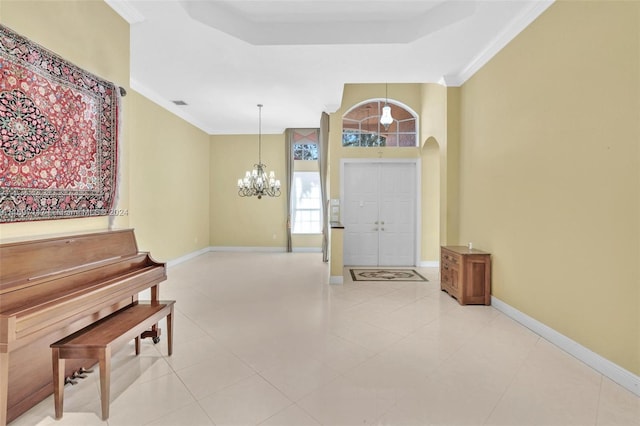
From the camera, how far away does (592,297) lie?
7.70 feet

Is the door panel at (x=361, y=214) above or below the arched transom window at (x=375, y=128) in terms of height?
below

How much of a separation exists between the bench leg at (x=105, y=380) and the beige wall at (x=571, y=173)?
139 inches

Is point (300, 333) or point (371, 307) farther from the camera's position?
point (371, 307)

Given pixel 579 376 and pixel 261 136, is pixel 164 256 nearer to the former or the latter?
pixel 261 136

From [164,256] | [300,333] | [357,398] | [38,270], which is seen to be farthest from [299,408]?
[164,256]

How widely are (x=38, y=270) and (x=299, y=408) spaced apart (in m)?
1.84

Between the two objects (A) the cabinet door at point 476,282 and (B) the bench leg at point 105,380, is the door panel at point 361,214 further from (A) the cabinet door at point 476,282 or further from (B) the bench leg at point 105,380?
(B) the bench leg at point 105,380

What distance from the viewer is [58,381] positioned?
177 centimetres

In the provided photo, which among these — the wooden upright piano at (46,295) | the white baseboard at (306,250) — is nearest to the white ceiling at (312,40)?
the wooden upright piano at (46,295)

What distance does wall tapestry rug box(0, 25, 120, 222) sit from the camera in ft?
5.94

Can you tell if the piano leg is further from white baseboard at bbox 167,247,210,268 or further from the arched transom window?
the arched transom window

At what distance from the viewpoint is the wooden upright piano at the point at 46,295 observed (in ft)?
4.98

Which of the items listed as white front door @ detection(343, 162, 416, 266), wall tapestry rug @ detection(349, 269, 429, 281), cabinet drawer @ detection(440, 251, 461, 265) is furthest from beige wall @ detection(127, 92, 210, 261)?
cabinet drawer @ detection(440, 251, 461, 265)

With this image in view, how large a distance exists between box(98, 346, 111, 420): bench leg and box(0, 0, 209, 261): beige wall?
0.96 metres
